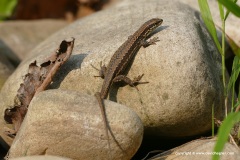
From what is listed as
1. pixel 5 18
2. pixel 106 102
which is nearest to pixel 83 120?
pixel 106 102

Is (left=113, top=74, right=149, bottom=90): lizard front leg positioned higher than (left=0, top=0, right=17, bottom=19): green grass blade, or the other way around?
(left=113, top=74, right=149, bottom=90): lizard front leg

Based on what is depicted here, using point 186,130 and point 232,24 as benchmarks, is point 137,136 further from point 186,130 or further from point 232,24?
point 232,24

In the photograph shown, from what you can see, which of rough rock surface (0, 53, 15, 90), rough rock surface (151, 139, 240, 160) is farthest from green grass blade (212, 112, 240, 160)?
rough rock surface (0, 53, 15, 90)

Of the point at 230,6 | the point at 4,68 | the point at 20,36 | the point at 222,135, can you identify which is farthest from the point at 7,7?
the point at 222,135

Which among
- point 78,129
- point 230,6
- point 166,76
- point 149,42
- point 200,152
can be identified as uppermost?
point 230,6

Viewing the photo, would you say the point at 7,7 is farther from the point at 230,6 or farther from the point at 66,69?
the point at 230,6

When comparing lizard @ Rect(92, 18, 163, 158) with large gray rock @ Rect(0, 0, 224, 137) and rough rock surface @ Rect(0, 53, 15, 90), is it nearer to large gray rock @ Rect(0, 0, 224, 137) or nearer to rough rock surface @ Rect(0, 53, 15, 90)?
large gray rock @ Rect(0, 0, 224, 137)
